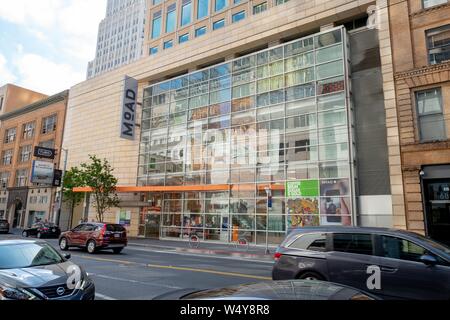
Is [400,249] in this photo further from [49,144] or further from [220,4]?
[49,144]

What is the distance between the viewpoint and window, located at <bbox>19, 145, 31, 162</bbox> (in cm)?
5215

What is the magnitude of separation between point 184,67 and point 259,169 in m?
14.8

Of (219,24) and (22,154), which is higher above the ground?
(219,24)

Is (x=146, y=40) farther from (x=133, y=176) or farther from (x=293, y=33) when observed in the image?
(x=293, y=33)

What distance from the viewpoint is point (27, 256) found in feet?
21.5

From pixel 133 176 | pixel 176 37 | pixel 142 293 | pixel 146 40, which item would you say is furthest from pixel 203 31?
pixel 142 293

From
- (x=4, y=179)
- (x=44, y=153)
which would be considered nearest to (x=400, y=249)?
(x=44, y=153)

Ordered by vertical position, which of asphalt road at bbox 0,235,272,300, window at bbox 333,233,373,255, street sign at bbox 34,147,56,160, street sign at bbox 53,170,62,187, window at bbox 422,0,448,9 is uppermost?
window at bbox 422,0,448,9

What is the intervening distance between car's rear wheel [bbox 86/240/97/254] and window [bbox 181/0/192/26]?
29305 millimetres

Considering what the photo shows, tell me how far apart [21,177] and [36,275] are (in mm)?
55369

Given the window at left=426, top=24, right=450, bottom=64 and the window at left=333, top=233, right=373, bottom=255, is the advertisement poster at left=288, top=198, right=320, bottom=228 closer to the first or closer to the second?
the window at left=426, top=24, right=450, bottom=64

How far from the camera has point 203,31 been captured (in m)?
36.4

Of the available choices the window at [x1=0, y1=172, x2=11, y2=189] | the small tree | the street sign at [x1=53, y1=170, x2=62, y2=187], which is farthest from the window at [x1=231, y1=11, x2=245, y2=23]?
the window at [x1=0, y1=172, x2=11, y2=189]

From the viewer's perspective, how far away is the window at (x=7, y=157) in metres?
56.2
